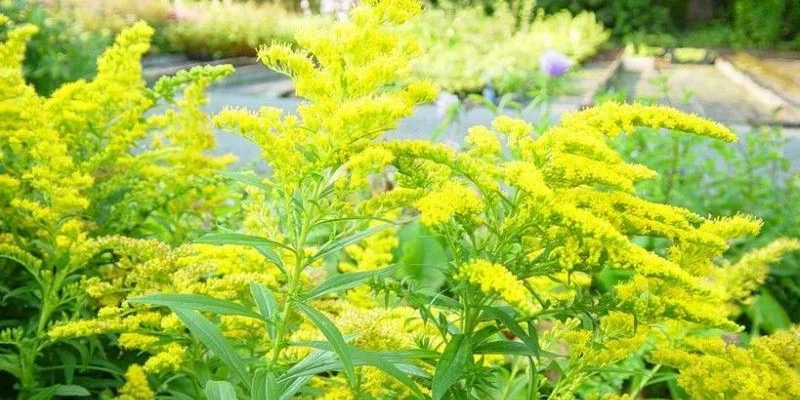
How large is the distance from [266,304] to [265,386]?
17 cm

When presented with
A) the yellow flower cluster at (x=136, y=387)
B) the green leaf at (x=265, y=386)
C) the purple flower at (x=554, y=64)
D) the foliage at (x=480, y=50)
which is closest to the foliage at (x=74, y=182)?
the yellow flower cluster at (x=136, y=387)

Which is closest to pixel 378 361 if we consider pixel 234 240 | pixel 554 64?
pixel 234 240

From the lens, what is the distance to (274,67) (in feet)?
4.56

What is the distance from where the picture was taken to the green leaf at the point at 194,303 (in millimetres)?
1284

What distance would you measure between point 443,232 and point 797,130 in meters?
8.42

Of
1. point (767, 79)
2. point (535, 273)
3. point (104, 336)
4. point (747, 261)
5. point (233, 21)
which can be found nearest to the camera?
point (535, 273)

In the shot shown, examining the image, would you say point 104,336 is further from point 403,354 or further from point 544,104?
point 544,104

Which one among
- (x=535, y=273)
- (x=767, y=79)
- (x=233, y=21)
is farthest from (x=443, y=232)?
(x=233, y=21)

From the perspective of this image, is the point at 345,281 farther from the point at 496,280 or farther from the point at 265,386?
the point at 496,280

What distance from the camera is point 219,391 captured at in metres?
1.34

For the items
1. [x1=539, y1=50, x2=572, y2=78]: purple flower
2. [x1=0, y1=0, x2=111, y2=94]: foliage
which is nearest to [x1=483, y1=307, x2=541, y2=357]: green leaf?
[x1=0, y1=0, x2=111, y2=94]: foliage

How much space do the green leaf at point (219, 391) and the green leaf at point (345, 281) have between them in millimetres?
198

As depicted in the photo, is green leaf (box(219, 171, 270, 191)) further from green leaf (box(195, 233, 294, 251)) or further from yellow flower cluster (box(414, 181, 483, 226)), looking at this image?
yellow flower cluster (box(414, 181, 483, 226))

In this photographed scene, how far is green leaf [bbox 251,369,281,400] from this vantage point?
1302 millimetres
